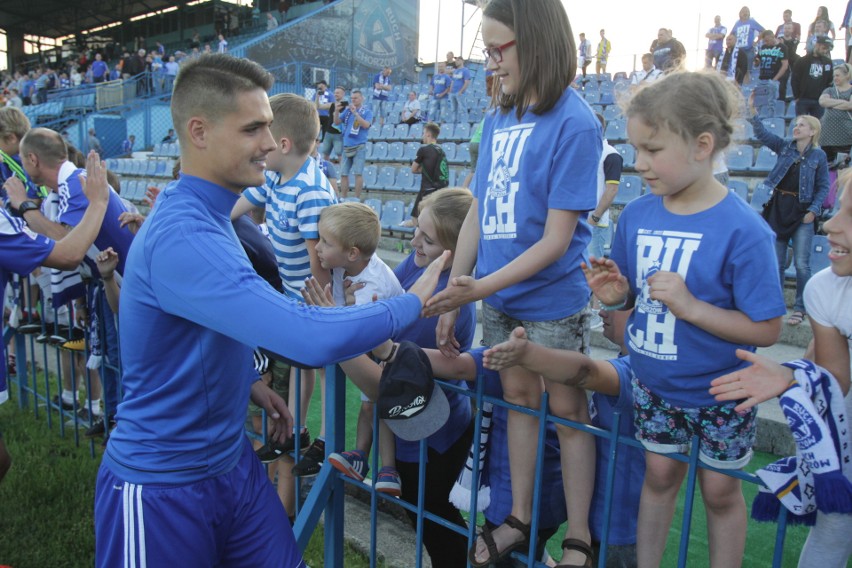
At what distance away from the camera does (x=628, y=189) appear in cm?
826

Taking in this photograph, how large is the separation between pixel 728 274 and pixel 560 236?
49cm

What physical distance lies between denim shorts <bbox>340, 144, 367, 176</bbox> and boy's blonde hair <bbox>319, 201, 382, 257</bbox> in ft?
27.6

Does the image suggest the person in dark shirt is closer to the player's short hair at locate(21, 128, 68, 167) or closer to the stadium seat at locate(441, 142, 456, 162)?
the stadium seat at locate(441, 142, 456, 162)

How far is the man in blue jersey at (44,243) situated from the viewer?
2.59m

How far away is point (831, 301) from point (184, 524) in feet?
5.66

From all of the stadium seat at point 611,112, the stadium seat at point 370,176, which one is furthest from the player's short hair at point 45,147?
the stadium seat at point 611,112

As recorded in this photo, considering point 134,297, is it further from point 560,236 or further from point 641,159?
point 641,159

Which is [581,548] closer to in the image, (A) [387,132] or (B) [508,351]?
(B) [508,351]

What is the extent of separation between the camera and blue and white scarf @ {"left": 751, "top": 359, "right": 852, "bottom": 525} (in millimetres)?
1431

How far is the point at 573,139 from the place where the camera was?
1.94 m

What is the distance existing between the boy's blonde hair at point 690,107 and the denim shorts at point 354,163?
31.0ft

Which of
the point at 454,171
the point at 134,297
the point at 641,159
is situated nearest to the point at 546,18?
the point at 641,159

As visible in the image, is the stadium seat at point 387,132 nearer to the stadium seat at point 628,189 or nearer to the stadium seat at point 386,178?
the stadium seat at point 386,178

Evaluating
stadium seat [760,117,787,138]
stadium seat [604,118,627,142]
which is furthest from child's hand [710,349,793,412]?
stadium seat [604,118,627,142]
